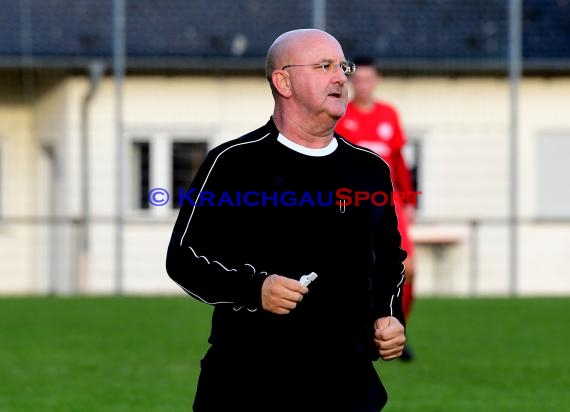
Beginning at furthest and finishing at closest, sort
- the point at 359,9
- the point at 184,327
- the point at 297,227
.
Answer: the point at 359,9 → the point at 184,327 → the point at 297,227

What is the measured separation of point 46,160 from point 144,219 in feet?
9.68

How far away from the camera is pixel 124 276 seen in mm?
23031

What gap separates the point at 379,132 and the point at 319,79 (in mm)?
6767

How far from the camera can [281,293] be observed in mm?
4453

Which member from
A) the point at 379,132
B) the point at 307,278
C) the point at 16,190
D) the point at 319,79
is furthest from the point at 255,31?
the point at 307,278

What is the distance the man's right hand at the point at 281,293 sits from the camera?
4449 millimetres

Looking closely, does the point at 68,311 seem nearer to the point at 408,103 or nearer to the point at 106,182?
the point at 106,182

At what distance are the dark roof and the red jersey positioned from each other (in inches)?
484

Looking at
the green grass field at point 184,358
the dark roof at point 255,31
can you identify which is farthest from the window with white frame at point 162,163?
the green grass field at point 184,358

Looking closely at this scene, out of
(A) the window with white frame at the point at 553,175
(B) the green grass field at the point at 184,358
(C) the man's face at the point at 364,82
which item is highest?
(C) the man's face at the point at 364,82

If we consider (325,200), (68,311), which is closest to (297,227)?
(325,200)

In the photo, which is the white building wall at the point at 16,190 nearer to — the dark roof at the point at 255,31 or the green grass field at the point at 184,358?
the dark roof at the point at 255,31

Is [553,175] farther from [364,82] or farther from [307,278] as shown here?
[307,278]

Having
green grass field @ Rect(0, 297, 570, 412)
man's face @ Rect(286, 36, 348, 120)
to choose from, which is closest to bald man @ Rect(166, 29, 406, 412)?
man's face @ Rect(286, 36, 348, 120)
